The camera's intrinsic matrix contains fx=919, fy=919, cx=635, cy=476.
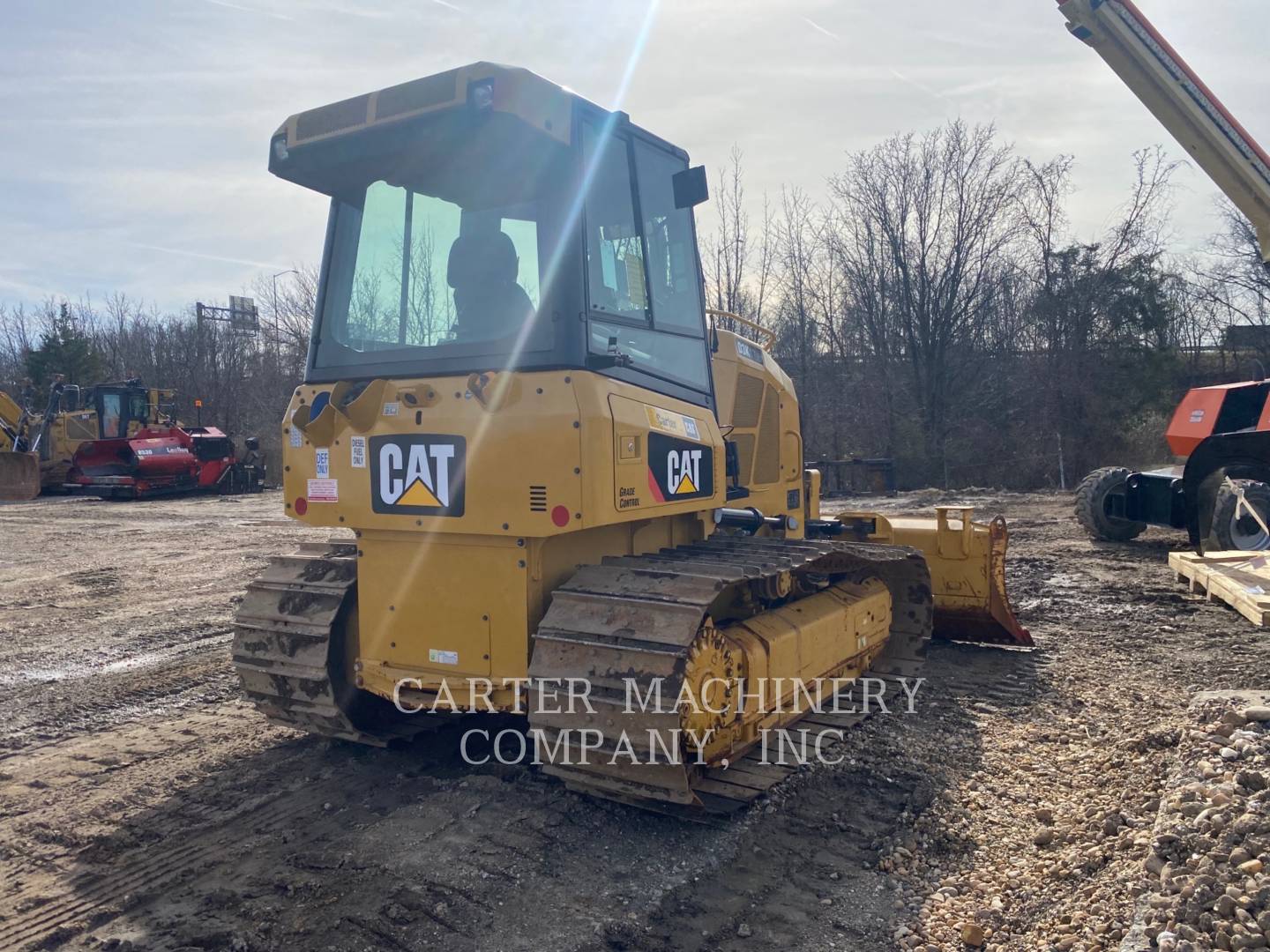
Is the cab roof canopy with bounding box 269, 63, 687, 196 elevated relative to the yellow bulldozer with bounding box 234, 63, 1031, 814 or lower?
elevated

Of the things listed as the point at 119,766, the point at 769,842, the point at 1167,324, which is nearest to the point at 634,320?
the point at 769,842

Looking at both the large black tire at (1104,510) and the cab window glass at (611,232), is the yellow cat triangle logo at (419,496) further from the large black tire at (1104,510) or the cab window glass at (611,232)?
the large black tire at (1104,510)

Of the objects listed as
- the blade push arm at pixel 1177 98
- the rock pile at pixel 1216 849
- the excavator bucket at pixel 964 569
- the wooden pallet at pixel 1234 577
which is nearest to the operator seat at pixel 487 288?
the rock pile at pixel 1216 849

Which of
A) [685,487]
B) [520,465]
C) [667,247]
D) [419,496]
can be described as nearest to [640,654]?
[520,465]

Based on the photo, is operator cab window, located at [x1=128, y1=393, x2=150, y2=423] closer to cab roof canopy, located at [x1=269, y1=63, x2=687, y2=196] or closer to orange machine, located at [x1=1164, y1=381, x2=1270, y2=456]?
cab roof canopy, located at [x1=269, y1=63, x2=687, y2=196]

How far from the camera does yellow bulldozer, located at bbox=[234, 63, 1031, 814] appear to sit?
348 cm

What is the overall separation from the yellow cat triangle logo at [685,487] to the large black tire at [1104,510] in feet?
30.4

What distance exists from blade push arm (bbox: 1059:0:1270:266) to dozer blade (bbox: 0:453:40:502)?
70.7 ft

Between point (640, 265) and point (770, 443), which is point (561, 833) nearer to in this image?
point (640, 265)

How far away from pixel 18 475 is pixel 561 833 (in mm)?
21603

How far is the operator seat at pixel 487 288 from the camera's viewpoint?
3822 millimetres

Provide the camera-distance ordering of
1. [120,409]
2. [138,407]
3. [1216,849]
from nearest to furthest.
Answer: [1216,849] < [120,409] < [138,407]

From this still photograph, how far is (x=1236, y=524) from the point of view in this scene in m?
9.53

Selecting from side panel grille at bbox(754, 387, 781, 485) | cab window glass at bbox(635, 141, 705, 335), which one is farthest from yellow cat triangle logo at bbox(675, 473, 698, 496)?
side panel grille at bbox(754, 387, 781, 485)
